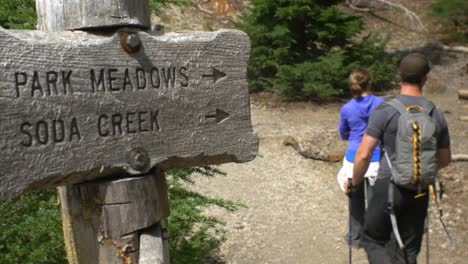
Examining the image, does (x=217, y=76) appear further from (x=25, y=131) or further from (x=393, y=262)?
(x=393, y=262)

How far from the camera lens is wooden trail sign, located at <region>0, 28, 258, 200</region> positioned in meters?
1.55

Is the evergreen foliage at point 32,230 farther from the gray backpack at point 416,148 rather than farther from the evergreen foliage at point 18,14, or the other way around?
the gray backpack at point 416,148

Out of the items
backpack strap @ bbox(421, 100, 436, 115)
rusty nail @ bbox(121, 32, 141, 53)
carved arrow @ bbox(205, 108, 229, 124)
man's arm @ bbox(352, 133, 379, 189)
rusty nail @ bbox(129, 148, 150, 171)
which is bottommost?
man's arm @ bbox(352, 133, 379, 189)

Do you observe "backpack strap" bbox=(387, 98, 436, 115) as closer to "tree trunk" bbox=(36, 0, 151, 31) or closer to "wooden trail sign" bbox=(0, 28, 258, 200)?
"wooden trail sign" bbox=(0, 28, 258, 200)

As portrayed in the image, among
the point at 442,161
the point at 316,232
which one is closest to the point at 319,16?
the point at 316,232

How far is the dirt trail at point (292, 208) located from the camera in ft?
18.3

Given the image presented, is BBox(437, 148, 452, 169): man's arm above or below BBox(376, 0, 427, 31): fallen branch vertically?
above

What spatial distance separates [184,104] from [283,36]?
356 inches

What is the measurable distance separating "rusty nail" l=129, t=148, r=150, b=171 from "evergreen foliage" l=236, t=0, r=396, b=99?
8621mm

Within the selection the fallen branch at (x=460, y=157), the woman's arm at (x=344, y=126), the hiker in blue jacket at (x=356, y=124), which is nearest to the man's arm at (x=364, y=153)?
the hiker in blue jacket at (x=356, y=124)

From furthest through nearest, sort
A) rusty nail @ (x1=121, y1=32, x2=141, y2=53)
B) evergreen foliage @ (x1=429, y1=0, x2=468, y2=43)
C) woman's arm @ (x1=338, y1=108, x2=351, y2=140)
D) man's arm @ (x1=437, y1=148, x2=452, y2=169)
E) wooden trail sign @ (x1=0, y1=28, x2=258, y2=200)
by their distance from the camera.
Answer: evergreen foliage @ (x1=429, y1=0, x2=468, y2=43)
woman's arm @ (x1=338, y1=108, x2=351, y2=140)
man's arm @ (x1=437, y1=148, x2=452, y2=169)
rusty nail @ (x1=121, y1=32, x2=141, y2=53)
wooden trail sign @ (x1=0, y1=28, x2=258, y2=200)

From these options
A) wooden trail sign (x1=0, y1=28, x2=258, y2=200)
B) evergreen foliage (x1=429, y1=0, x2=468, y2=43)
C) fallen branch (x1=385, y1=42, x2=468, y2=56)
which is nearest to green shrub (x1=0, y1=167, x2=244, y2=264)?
wooden trail sign (x1=0, y1=28, x2=258, y2=200)

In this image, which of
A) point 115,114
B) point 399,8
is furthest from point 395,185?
point 399,8

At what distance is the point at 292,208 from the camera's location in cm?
665
